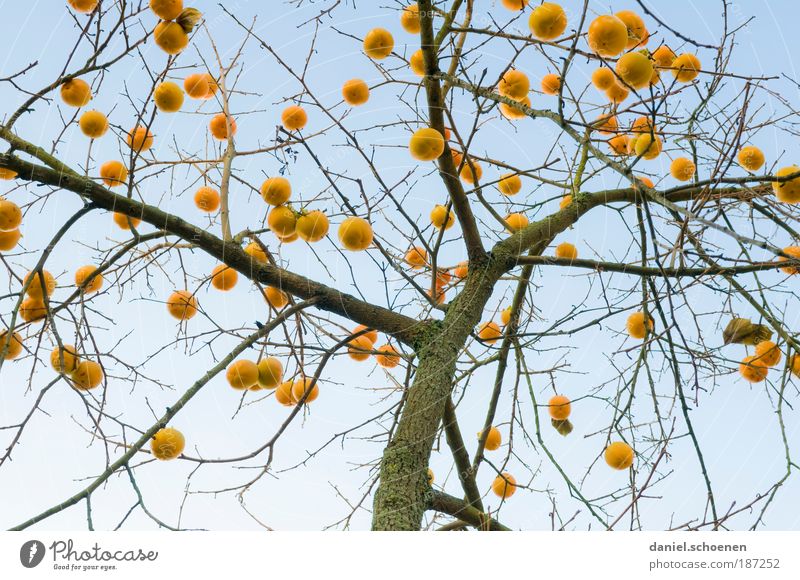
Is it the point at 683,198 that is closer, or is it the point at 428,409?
Answer: the point at 428,409

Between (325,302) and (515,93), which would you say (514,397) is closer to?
(325,302)

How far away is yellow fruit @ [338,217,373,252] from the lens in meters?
2.68

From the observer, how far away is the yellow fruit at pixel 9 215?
9.08 ft

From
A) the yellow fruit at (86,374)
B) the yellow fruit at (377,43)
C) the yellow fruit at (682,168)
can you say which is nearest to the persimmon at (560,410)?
the yellow fruit at (682,168)

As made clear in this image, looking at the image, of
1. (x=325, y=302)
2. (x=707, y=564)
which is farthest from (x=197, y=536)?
(x=707, y=564)

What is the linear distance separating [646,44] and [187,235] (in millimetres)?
2148

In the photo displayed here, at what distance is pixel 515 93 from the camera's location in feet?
11.0

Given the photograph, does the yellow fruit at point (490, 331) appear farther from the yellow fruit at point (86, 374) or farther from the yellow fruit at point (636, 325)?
the yellow fruit at point (86, 374)

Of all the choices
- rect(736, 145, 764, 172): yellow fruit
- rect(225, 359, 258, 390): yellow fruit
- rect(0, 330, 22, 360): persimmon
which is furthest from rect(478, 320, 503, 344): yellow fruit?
rect(0, 330, 22, 360): persimmon

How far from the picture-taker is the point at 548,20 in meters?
2.72

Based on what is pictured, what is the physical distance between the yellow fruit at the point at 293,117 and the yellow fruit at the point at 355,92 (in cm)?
23

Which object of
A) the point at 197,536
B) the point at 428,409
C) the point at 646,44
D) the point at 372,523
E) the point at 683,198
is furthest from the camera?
the point at 683,198

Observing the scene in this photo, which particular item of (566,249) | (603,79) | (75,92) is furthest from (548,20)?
(75,92)

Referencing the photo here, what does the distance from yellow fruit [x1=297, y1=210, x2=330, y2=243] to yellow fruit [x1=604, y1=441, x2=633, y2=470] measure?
1.44m
